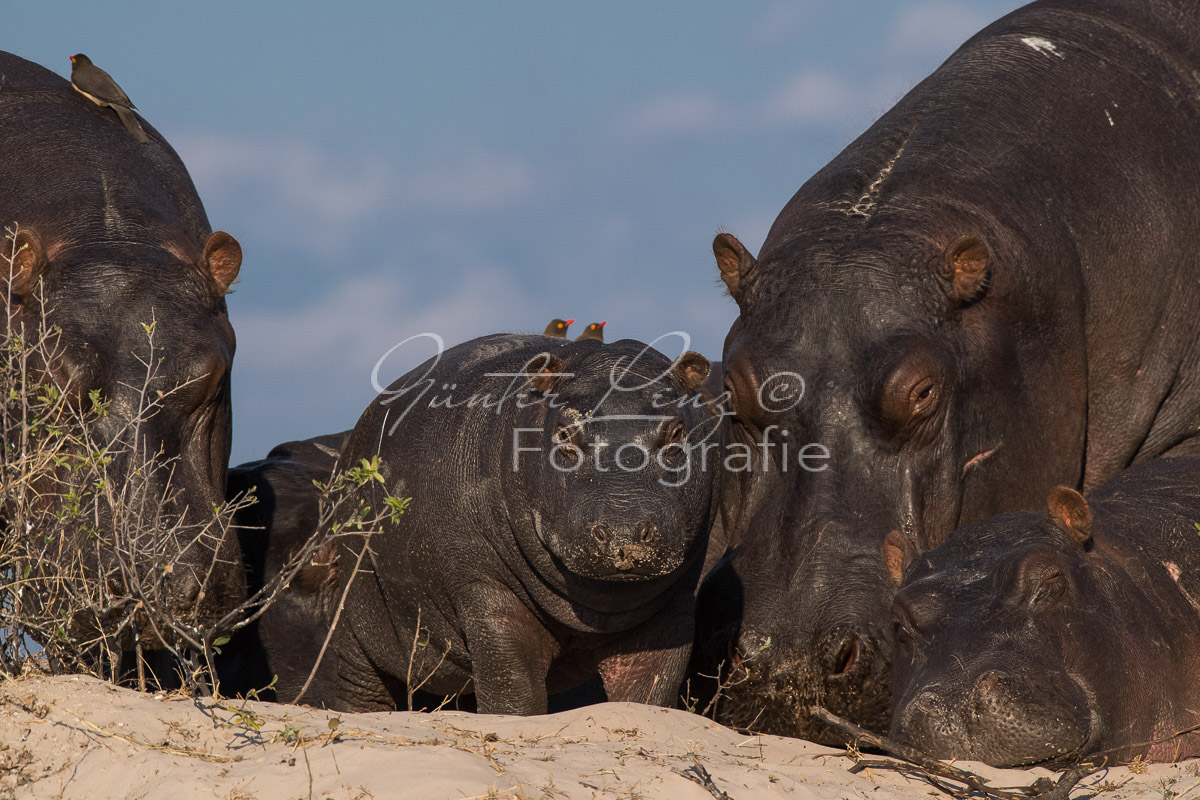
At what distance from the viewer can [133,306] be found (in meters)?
8.49

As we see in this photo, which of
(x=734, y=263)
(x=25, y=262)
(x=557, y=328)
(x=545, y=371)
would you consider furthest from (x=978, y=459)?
(x=557, y=328)

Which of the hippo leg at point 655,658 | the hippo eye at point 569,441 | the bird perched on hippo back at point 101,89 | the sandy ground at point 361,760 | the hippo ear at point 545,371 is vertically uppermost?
the bird perched on hippo back at point 101,89

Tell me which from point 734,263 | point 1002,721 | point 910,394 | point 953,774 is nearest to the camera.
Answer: point 953,774

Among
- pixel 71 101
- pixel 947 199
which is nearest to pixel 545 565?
pixel 947 199

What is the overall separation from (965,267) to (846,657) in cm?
207

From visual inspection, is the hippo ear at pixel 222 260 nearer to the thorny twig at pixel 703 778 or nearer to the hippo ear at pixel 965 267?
the hippo ear at pixel 965 267

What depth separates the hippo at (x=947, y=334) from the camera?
7.32 metres

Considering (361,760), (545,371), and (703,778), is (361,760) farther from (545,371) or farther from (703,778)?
(545,371)

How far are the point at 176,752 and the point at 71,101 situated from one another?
235 inches

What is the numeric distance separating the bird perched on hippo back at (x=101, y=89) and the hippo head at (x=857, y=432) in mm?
3902

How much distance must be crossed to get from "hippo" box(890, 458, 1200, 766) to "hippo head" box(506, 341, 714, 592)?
95cm

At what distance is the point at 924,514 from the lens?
25.1ft

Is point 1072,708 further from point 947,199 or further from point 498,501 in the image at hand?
point 947,199

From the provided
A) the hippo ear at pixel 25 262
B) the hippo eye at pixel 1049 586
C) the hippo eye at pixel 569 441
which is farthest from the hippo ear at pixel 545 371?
the hippo ear at pixel 25 262
